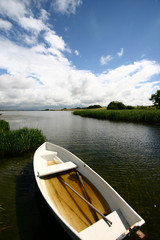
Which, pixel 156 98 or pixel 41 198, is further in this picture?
pixel 156 98

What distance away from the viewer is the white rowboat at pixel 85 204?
259cm

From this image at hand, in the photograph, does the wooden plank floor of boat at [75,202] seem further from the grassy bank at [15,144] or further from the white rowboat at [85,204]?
the grassy bank at [15,144]

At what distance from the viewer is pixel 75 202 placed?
360 centimetres

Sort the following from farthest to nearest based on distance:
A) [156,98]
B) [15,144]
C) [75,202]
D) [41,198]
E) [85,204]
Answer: [156,98] → [15,144] → [41,198] → [75,202] → [85,204]

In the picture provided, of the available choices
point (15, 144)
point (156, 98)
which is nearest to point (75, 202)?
point (15, 144)

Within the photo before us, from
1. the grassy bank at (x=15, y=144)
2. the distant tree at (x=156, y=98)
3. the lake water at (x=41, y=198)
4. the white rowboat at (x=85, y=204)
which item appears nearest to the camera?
the white rowboat at (x=85, y=204)

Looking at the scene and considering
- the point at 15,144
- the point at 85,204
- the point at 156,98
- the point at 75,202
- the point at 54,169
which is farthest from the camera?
the point at 156,98

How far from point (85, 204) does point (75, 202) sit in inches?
13.3

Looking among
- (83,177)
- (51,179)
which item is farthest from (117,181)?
(51,179)

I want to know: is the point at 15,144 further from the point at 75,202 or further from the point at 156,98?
the point at 156,98

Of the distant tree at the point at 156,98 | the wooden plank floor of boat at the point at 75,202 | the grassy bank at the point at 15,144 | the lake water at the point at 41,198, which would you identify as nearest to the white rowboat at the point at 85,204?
the wooden plank floor of boat at the point at 75,202

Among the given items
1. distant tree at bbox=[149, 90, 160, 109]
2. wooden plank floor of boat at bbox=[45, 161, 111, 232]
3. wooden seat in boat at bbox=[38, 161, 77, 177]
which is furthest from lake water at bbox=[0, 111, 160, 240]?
distant tree at bbox=[149, 90, 160, 109]

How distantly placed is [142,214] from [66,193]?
2.78 meters

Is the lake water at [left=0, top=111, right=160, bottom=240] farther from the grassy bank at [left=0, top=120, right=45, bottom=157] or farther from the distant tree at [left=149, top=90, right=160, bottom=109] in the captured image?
the distant tree at [left=149, top=90, right=160, bottom=109]
